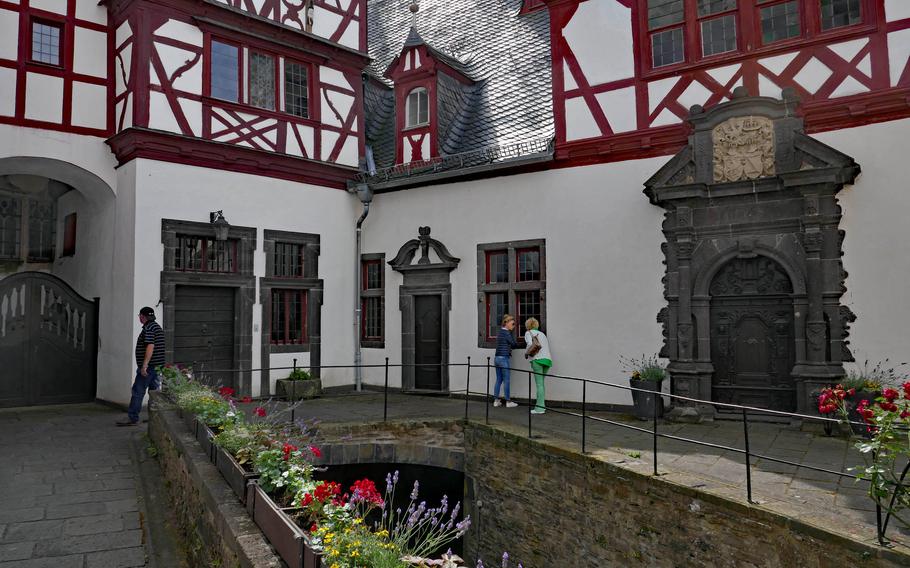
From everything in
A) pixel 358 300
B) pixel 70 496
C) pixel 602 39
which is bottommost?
pixel 70 496

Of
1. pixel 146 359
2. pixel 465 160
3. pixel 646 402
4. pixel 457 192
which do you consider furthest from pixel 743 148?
pixel 146 359

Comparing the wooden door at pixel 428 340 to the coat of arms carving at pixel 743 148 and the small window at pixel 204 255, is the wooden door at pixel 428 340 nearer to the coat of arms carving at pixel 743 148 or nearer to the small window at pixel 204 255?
Answer: the small window at pixel 204 255

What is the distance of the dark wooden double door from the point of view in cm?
1059

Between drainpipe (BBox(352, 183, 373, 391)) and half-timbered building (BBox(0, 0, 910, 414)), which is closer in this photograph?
half-timbered building (BBox(0, 0, 910, 414))

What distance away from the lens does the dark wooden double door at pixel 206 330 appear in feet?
34.7

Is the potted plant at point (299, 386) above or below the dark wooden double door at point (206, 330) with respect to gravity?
below

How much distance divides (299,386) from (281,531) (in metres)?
8.32

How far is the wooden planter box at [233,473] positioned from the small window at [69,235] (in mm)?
9983

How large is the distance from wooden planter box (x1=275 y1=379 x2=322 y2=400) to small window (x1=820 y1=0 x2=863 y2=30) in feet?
32.3

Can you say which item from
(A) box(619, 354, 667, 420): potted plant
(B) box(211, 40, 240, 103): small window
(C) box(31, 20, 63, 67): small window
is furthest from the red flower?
(C) box(31, 20, 63, 67): small window

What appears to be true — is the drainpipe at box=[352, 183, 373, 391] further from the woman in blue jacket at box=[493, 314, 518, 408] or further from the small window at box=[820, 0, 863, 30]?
the small window at box=[820, 0, 863, 30]

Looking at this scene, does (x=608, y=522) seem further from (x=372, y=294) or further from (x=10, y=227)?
(x=10, y=227)

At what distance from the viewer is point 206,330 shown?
10.9m

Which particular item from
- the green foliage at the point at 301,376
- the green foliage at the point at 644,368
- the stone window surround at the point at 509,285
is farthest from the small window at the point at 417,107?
the green foliage at the point at 644,368
